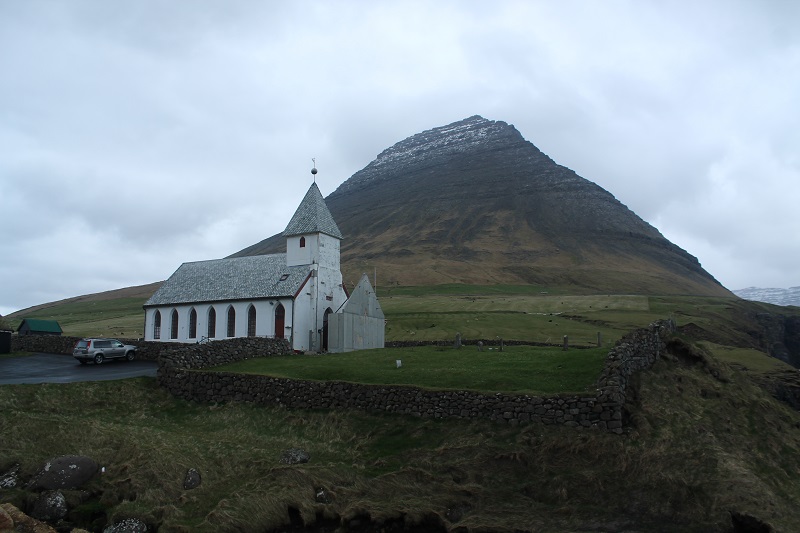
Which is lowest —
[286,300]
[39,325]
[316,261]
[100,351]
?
[100,351]

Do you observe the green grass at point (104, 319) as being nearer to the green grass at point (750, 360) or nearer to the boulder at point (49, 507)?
the boulder at point (49, 507)

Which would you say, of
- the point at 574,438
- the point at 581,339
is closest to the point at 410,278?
the point at 581,339

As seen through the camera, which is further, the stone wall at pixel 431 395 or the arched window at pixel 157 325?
the arched window at pixel 157 325

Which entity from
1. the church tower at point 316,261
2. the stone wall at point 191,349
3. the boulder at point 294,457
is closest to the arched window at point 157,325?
the stone wall at point 191,349

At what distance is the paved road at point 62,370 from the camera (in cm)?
3189

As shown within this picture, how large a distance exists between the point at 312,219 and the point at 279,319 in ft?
28.0

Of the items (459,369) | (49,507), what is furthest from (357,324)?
(49,507)

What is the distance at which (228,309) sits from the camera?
48.2 m

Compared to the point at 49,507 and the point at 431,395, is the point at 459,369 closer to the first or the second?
the point at 431,395

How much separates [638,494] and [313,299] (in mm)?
31553

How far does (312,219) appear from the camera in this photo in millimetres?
49344

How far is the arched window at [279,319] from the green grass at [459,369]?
424 inches

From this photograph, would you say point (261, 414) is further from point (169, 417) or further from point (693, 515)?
point (693, 515)

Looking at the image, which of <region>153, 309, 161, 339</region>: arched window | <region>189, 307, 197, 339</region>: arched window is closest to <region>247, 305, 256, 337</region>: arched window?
<region>189, 307, 197, 339</region>: arched window
